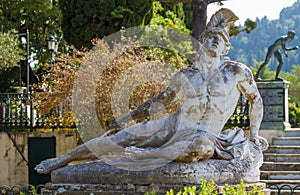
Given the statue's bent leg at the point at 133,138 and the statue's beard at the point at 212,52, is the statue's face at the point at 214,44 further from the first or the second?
the statue's bent leg at the point at 133,138

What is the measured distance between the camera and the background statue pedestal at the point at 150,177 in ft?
24.0

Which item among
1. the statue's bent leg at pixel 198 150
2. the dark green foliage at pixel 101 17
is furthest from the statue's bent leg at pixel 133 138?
the dark green foliage at pixel 101 17

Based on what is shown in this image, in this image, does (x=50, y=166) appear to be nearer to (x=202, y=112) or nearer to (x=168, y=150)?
(x=168, y=150)

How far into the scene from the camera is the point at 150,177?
7.36 metres

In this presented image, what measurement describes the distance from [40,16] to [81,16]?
7947 mm

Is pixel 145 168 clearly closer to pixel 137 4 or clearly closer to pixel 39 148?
pixel 39 148

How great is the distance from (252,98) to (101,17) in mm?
11948

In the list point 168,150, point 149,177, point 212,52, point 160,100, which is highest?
point 212,52

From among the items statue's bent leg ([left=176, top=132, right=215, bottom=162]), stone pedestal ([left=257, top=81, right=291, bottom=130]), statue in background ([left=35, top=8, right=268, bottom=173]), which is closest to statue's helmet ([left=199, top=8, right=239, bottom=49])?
statue in background ([left=35, top=8, right=268, bottom=173])

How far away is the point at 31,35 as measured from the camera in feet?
92.8

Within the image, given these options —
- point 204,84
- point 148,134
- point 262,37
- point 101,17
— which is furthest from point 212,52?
point 262,37

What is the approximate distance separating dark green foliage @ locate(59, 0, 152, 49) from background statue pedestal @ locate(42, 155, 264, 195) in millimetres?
11993

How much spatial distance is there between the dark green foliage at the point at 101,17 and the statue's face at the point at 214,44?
1165cm

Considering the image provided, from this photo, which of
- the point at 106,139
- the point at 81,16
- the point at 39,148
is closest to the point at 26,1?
the point at 81,16
